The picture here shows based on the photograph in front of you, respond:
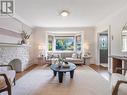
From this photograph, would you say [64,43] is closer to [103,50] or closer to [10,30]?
[103,50]

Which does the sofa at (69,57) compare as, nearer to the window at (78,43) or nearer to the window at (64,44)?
the window at (78,43)

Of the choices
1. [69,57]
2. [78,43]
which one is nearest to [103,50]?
[78,43]

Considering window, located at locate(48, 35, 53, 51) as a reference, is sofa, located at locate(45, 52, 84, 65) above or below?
below

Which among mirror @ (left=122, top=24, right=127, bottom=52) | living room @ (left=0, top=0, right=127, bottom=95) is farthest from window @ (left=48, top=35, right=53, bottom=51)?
mirror @ (left=122, top=24, right=127, bottom=52)

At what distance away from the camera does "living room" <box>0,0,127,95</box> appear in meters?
3.93

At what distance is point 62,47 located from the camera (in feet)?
34.9

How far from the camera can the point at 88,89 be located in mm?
3936

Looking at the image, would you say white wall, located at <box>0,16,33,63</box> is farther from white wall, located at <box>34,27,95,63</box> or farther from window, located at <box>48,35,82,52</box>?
window, located at <box>48,35,82,52</box>

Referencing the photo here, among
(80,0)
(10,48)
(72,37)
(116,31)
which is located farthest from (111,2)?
(72,37)

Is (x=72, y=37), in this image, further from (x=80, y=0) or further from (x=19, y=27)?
(x=80, y=0)

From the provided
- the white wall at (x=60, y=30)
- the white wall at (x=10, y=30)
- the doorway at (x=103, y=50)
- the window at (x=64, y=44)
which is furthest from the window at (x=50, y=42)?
the white wall at (x=10, y=30)

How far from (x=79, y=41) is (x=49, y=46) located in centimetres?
203

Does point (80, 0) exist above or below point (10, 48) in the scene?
above

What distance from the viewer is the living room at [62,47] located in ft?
12.9
